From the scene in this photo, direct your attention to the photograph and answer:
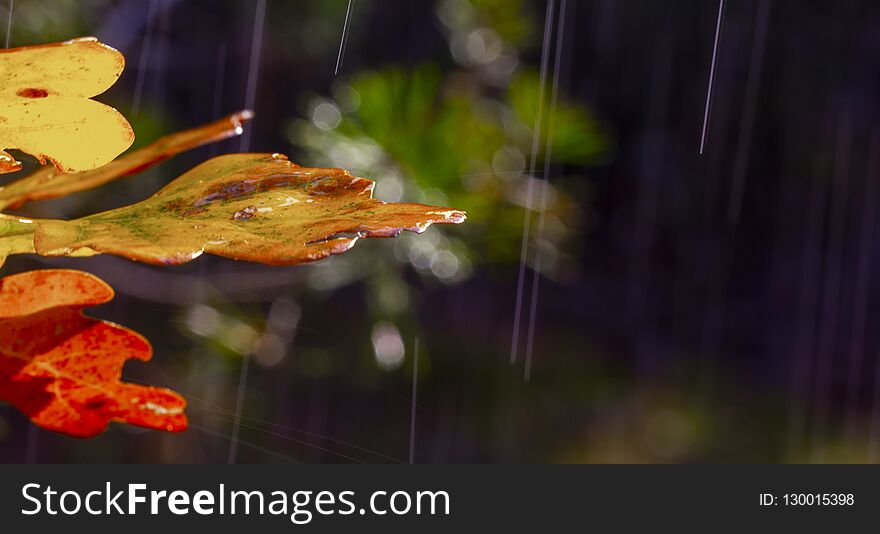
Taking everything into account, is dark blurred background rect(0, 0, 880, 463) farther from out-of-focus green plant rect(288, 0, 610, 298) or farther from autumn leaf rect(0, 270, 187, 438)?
autumn leaf rect(0, 270, 187, 438)

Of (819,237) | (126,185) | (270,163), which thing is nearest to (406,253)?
(126,185)

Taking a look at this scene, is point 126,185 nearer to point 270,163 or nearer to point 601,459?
point 270,163

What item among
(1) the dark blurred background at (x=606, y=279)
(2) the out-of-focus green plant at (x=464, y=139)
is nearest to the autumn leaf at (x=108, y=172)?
(2) the out-of-focus green plant at (x=464, y=139)

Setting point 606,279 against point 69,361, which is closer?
point 69,361

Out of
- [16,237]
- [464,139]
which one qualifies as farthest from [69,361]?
[464,139]

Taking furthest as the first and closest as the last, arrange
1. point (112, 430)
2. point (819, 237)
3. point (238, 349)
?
point (819, 237)
point (112, 430)
point (238, 349)

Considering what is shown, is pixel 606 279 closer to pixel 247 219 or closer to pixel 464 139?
pixel 464 139
